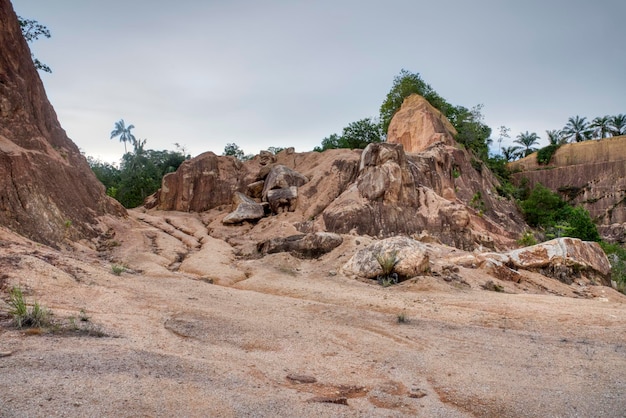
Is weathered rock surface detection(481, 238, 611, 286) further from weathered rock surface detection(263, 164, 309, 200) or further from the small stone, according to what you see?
weathered rock surface detection(263, 164, 309, 200)

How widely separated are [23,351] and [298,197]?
1729 cm

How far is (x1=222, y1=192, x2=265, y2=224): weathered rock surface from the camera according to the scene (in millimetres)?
21234

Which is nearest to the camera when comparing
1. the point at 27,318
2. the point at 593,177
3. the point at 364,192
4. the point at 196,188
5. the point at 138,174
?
the point at 27,318

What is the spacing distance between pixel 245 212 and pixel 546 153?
4093 cm

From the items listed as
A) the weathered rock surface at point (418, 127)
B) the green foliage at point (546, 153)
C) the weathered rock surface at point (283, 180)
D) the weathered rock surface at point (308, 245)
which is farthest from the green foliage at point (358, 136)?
the green foliage at point (546, 153)

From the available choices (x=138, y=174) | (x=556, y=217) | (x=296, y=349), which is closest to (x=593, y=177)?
(x=556, y=217)

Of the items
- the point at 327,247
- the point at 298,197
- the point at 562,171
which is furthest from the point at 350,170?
the point at 562,171

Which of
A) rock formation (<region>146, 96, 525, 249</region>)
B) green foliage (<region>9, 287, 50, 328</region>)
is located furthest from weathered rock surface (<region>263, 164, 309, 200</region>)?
green foliage (<region>9, 287, 50, 328</region>)

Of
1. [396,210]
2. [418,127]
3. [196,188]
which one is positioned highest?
[418,127]

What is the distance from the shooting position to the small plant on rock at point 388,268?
11812mm

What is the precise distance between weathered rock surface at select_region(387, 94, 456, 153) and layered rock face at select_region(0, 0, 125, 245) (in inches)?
822

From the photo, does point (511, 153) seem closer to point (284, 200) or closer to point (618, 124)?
point (618, 124)

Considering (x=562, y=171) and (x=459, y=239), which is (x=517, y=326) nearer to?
(x=459, y=239)

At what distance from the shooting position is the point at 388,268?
11914mm
